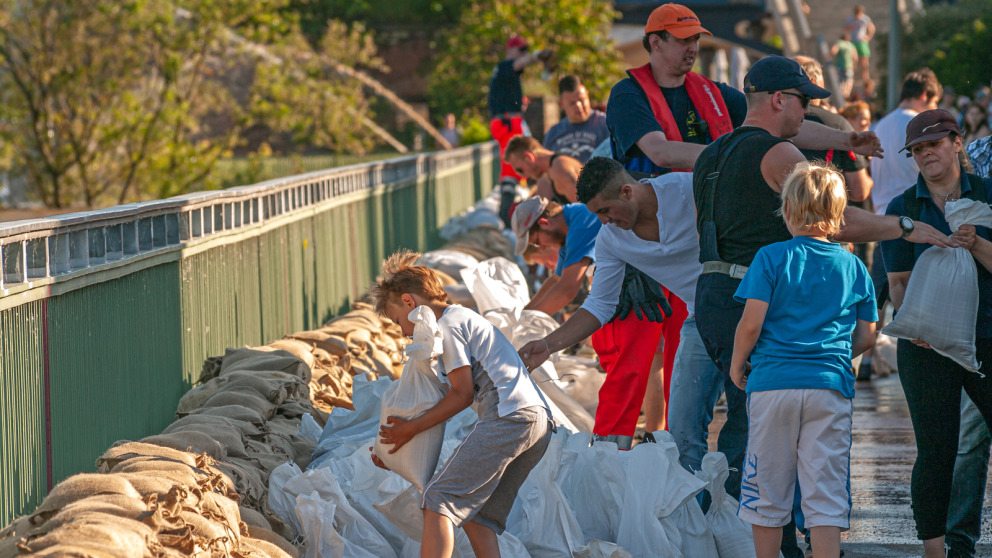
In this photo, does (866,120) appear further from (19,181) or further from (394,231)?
(19,181)

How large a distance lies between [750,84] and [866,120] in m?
4.23

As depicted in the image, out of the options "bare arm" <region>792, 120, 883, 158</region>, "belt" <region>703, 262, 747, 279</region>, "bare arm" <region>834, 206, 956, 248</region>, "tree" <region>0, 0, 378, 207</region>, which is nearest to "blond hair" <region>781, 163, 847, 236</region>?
"bare arm" <region>834, 206, 956, 248</region>

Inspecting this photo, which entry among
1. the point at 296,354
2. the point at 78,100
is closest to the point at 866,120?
the point at 296,354

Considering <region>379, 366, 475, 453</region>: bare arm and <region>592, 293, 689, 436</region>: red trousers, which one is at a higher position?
<region>379, 366, 475, 453</region>: bare arm

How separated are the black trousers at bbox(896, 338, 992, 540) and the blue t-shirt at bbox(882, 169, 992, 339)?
97 mm

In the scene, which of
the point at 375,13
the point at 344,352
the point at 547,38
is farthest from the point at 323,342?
the point at 375,13

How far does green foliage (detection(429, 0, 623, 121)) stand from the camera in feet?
76.8

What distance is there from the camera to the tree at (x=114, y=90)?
16266 millimetres

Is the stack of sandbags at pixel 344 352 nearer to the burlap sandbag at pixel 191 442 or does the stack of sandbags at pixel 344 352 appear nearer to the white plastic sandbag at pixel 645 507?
the burlap sandbag at pixel 191 442

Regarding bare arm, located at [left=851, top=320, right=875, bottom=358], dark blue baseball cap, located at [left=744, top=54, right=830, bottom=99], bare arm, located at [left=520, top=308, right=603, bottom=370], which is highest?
dark blue baseball cap, located at [left=744, top=54, right=830, bottom=99]

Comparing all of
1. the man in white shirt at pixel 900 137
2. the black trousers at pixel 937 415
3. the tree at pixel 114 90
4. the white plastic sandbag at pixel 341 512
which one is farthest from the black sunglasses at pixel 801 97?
the tree at pixel 114 90

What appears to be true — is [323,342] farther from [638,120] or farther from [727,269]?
[727,269]

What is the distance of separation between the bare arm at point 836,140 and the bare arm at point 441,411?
1.85 m

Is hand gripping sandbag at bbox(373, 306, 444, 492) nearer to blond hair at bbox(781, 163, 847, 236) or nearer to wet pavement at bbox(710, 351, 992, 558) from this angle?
blond hair at bbox(781, 163, 847, 236)
